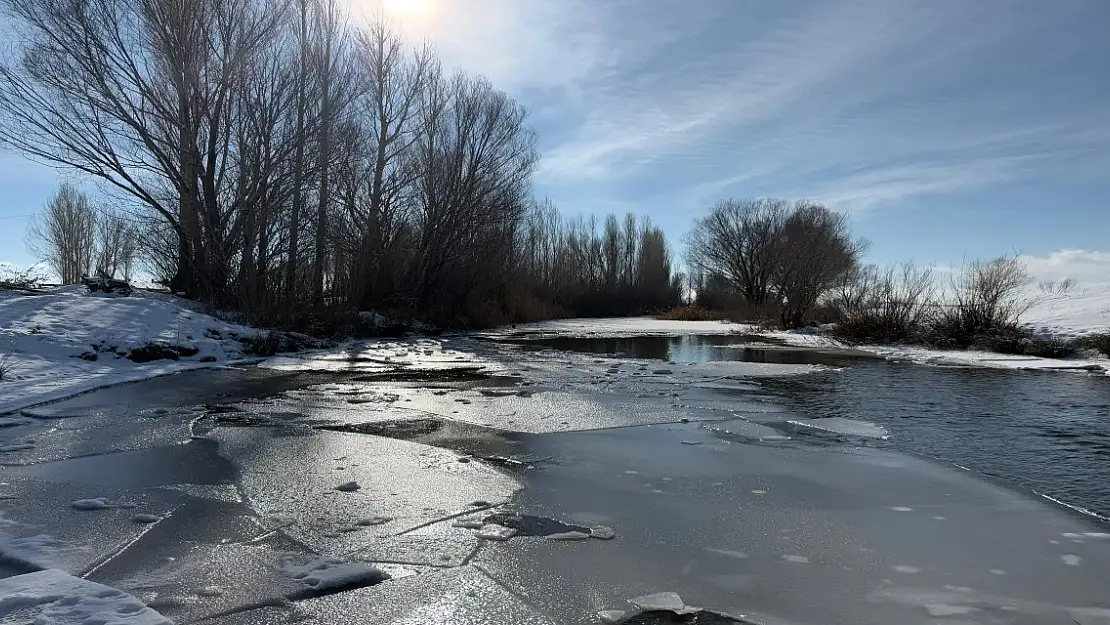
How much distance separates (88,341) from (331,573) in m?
9.82

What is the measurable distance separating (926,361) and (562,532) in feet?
40.9

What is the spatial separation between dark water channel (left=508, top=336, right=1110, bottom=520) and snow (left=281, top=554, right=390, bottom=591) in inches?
154

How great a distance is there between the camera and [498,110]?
85.9ft

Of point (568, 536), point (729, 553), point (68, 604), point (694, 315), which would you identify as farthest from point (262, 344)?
point (694, 315)

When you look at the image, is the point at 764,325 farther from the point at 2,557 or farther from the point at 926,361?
the point at 2,557

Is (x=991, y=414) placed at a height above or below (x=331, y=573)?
above

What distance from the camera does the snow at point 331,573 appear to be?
2674 mm

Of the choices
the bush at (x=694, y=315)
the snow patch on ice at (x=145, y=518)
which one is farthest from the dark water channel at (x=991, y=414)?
the bush at (x=694, y=315)

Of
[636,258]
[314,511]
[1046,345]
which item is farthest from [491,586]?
[636,258]

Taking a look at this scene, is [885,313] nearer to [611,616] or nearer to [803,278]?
[803,278]

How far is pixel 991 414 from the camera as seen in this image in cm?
690

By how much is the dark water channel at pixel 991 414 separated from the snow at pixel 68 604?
4720mm

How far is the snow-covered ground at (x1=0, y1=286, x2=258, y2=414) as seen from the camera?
26.4 feet

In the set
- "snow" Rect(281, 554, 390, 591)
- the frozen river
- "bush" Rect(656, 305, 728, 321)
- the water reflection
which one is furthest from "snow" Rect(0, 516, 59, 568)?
"bush" Rect(656, 305, 728, 321)
